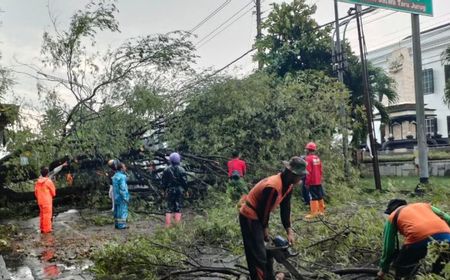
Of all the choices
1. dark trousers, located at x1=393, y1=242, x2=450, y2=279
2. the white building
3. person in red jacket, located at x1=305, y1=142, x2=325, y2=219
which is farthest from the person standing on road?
the white building

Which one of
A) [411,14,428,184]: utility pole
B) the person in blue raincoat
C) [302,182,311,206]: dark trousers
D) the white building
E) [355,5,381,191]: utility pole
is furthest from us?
the white building

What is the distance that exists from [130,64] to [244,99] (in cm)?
334

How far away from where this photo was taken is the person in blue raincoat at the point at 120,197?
10430 millimetres

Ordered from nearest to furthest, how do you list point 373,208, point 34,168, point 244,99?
point 373,208 → point 34,168 → point 244,99

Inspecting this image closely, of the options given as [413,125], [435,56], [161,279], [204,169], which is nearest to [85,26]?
[204,169]

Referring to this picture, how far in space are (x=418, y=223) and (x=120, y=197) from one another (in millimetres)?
7504

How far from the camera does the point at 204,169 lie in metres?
13.7

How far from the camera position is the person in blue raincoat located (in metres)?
10.4

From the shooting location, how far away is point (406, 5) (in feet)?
39.3

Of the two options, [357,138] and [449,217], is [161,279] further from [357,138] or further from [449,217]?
[357,138]

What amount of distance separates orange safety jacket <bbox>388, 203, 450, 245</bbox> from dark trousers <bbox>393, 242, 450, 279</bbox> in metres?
0.09

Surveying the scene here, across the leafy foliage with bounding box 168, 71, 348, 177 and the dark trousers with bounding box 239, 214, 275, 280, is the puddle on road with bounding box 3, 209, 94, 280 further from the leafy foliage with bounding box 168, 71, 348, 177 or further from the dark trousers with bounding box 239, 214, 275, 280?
the leafy foliage with bounding box 168, 71, 348, 177

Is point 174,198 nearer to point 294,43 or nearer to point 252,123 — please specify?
point 252,123

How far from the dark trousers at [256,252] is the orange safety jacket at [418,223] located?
1.25 meters
